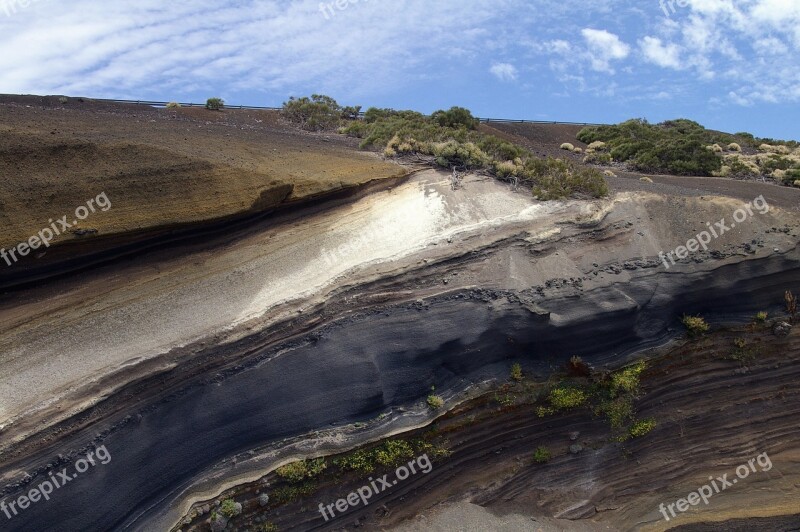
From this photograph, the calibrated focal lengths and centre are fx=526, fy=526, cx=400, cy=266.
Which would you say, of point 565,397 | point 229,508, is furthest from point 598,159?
point 229,508

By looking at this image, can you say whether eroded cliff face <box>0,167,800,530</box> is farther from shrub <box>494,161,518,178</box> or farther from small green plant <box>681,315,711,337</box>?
shrub <box>494,161,518,178</box>

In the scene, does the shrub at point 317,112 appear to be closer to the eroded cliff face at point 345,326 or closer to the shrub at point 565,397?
the eroded cliff face at point 345,326

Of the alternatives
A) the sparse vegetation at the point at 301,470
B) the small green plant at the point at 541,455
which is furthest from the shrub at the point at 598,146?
the sparse vegetation at the point at 301,470

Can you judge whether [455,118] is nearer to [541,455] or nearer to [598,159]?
[598,159]

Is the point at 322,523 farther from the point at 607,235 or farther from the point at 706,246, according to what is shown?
the point at 706,246

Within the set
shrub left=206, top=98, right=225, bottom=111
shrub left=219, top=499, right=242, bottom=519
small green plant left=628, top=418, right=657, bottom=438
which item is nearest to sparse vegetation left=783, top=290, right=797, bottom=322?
small green plant left=628, top=418, right=657, bottom=438

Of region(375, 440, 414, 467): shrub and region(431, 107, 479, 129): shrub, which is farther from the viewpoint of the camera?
region(431, 107, 479, 129): shrub

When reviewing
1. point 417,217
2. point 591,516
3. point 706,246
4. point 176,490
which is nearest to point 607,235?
point 706,246
